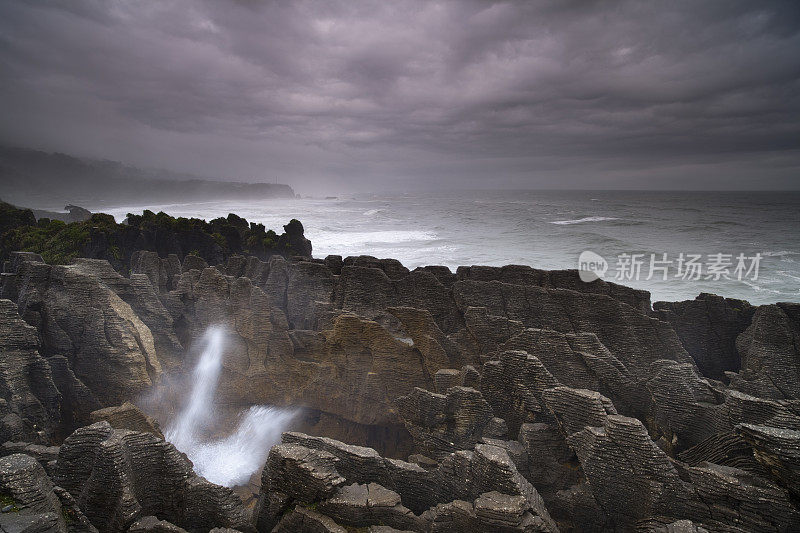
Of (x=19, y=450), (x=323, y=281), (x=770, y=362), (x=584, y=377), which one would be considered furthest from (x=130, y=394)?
(x=770, y=362)

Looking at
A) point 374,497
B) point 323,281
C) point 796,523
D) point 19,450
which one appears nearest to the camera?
point 796,523

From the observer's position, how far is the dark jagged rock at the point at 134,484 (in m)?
6.08

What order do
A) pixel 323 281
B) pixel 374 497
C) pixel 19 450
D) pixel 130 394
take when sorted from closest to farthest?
pixel 374 497, pixel 19 450, pixel 130 394, pixel 323 281

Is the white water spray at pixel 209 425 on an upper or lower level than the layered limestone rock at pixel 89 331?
lower

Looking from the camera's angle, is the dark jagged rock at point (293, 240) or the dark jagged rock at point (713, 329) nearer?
the dark jagged rock at point (713, 329)

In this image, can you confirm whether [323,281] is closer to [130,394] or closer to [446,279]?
[446,279]

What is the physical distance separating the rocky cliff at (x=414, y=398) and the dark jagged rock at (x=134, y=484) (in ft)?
0.11

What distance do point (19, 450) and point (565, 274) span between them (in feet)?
43.9

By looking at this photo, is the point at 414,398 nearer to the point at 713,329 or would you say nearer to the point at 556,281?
the point at 556,281

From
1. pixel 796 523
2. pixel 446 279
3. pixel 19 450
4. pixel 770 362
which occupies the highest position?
pixel 446 279

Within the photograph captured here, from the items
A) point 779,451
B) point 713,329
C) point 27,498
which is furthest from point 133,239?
point 713,329

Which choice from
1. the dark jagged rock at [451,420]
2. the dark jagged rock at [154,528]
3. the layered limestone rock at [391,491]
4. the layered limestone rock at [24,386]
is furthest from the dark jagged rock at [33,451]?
the dark jagged rock at [451,420]

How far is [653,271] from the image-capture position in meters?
29.0

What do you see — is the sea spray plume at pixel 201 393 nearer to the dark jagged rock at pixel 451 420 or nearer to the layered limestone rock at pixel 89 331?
the layered limestone rock at pixel 89 331
